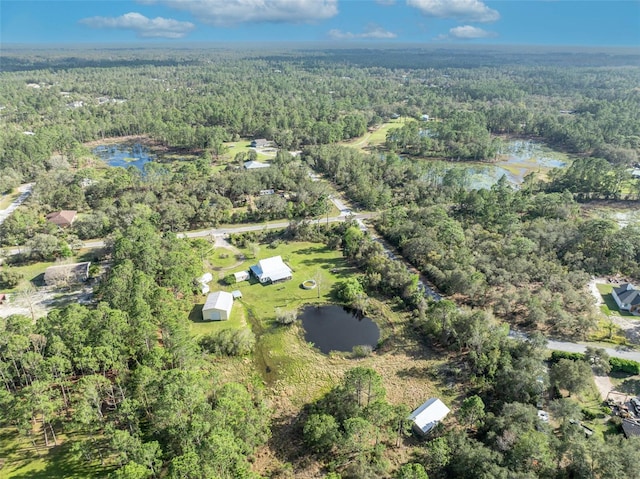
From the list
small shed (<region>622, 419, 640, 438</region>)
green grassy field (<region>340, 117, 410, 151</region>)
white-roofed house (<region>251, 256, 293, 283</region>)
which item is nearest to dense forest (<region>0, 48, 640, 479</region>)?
small shed (<region>622, 419, 640, 438</region>)

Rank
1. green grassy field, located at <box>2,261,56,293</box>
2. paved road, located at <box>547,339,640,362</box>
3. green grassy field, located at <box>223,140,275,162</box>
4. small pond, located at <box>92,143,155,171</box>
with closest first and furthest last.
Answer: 1. paved road, located at <box>547,339,640,362</box>
2. green grassy field, located at <box>2,261,56,293</box>
3. small pond, located at <box>92,143,155,171</box>
4. green grassy field, located at <box>223,140,275,162</box>

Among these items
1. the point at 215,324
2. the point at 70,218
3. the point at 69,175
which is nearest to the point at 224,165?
the point at 69,175

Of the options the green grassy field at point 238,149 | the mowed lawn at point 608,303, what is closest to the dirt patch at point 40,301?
the mowed lawn at point 608,303

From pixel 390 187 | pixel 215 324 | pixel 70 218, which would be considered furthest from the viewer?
pixel 390 187

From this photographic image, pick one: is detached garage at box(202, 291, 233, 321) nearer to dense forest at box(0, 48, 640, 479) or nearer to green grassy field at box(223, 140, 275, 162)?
dense forest at box(0, 48, 640, 479)

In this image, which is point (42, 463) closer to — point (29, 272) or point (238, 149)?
point (29, 272)

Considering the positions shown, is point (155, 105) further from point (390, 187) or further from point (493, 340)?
point (493, 340)

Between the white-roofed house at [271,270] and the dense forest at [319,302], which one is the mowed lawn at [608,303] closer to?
the dense forest at [319,302]
